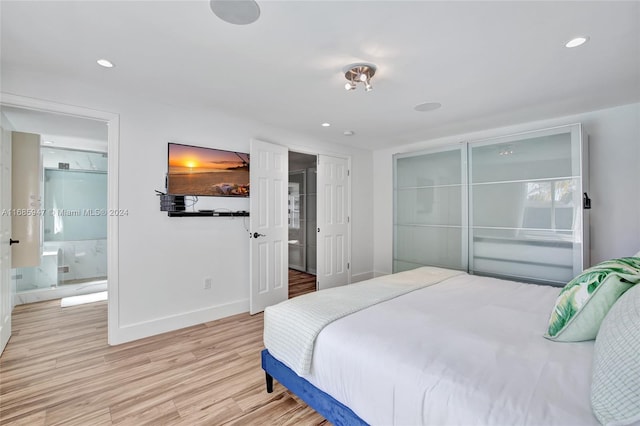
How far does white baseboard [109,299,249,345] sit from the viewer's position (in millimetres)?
2734

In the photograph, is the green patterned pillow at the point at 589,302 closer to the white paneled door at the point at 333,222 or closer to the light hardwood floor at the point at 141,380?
the light hardwood floor at the point at 141,380

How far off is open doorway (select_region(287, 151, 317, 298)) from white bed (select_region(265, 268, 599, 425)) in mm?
4104

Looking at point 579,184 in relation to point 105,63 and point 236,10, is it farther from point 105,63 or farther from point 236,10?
point 105,63

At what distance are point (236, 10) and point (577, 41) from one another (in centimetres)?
217

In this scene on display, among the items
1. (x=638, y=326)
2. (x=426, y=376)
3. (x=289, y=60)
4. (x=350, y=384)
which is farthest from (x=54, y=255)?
(x=638, y=326)

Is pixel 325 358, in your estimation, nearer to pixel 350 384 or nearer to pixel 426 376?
pixel 350 384

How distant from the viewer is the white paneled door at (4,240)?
2553 millimetres

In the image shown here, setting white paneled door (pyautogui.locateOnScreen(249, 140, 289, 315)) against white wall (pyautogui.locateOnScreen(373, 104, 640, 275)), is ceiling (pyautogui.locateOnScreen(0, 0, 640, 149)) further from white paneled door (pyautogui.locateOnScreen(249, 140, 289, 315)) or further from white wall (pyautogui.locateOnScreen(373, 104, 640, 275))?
white paneled door (pyautogui.locateOnScreen(249, 140, 289, 315))

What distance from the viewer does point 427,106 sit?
10.2 feet

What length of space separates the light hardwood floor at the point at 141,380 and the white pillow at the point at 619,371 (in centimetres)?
137

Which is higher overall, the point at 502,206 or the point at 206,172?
the point at 206,172

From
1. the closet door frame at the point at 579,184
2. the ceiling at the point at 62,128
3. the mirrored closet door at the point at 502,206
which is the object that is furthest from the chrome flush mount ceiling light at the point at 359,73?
the ceiling at the point at 62,128

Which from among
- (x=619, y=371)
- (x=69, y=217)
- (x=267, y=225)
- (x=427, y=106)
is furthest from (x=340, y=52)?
(x=69, y=217)

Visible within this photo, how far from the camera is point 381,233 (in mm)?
Answer: 5203
